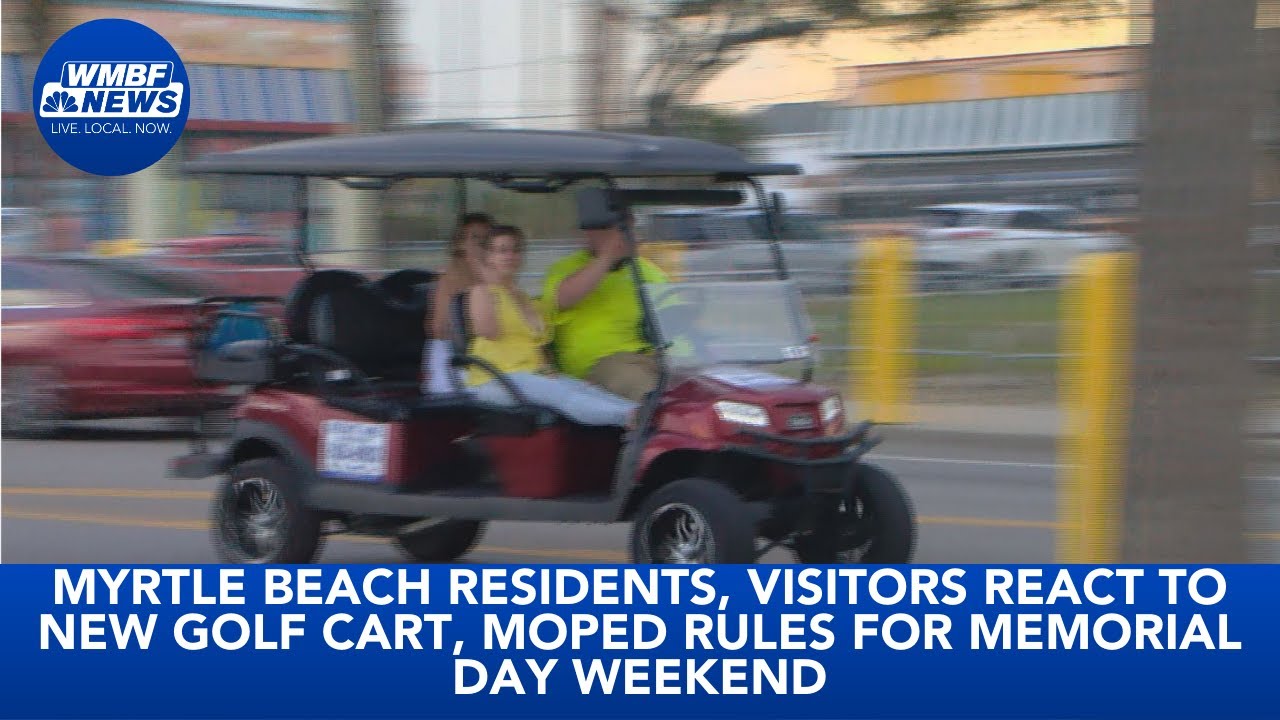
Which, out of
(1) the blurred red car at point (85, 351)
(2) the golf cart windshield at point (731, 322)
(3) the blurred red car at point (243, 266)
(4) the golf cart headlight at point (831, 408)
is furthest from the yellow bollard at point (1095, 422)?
(1) the blurred red car at point (85, 351)

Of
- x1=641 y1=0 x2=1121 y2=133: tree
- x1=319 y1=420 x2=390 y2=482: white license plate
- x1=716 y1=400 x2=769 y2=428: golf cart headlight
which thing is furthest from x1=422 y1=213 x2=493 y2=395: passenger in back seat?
x1=641 y1=0 x2=1121 y2=133: tree

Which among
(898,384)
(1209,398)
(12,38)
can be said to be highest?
(12,38)

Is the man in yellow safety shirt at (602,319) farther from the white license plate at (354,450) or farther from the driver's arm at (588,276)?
the white license plate at (354,450)

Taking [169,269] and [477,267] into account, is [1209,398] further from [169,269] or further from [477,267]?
[169,269]

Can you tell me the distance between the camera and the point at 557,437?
7.24 metres

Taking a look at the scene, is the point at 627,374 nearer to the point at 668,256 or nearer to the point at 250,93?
the point at 668,256

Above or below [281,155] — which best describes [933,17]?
above

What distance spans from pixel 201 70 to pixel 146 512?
23.5 meters

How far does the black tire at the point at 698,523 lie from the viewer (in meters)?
6.55

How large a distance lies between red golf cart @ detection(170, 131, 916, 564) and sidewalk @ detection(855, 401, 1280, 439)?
5900 millimetres

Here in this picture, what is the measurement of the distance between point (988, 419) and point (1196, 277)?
8.91m

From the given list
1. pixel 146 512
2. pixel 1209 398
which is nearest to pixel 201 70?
pixel 146 512

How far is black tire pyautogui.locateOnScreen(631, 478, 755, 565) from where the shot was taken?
6.55m

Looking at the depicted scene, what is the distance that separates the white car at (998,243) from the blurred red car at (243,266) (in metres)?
5.04
